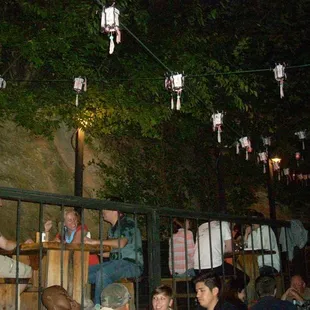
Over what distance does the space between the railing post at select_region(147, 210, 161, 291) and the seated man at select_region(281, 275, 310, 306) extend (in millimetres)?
2933

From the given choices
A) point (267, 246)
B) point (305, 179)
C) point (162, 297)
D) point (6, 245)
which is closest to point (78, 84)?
point (6, 245)

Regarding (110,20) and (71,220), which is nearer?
(71,220)

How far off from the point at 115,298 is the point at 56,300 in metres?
0.46

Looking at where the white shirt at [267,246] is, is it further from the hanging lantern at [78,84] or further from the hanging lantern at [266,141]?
the hanging lantern at [266,141]

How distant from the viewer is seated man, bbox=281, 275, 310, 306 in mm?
6988

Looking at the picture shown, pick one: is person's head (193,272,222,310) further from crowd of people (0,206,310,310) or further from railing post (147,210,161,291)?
railing post (147,210,161,291)

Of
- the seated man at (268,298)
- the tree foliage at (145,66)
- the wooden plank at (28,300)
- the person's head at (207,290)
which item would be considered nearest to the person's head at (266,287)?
the seated man at (268,298)

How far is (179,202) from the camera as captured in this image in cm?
1773

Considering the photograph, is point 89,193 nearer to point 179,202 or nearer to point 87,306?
point 179,202

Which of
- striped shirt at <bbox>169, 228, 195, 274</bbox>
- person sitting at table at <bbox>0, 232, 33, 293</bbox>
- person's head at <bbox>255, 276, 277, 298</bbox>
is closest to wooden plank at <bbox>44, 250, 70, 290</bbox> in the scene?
person sitting at table at <bbox>0, 232, 33, 293</bbox>

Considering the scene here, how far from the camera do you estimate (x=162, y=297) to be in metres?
4.82

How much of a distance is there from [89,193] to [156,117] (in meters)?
5.32

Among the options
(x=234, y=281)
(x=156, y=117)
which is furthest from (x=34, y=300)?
(x=156, y=117)

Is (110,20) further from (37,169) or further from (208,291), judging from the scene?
(37,169)
